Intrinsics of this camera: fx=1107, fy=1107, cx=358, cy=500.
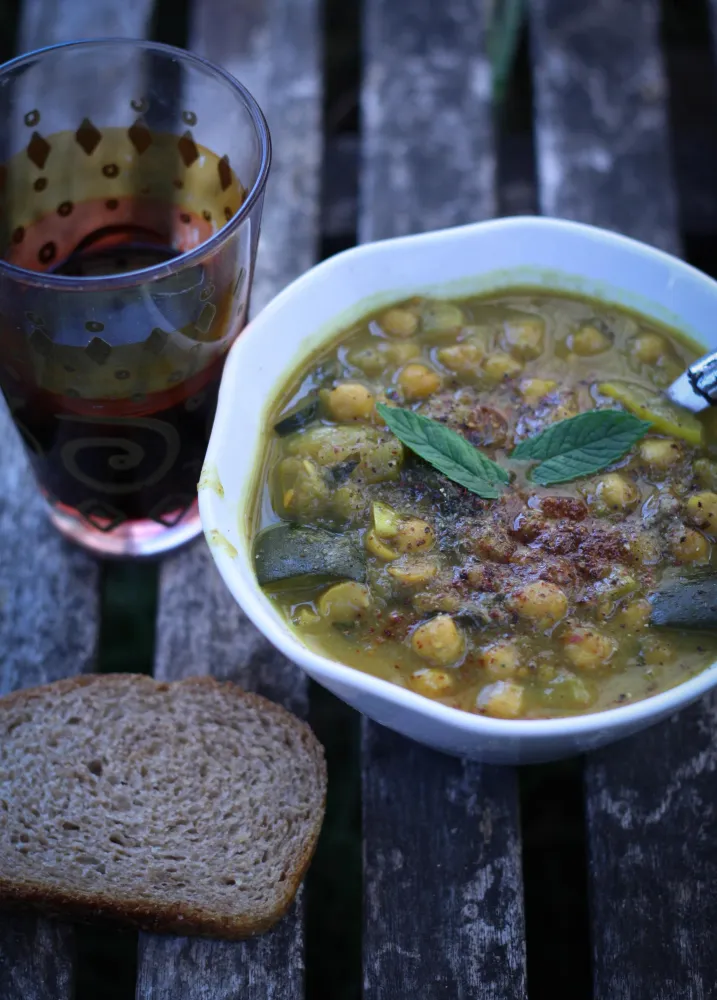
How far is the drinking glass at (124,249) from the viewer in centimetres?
228

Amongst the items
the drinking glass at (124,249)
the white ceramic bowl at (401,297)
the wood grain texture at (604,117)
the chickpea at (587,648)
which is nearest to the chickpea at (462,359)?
the white ceramic bowl at (401,297)

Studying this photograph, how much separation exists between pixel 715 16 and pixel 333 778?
2.69 metres

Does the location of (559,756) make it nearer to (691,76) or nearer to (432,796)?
(432,796)

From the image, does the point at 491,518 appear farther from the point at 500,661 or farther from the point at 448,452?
the point at 500,661

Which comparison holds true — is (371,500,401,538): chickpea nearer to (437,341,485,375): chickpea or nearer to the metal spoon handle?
(437,341,485,375): chickpea

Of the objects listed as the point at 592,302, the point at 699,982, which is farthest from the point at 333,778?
the point at 592,302

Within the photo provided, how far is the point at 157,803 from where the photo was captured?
8.00 feet

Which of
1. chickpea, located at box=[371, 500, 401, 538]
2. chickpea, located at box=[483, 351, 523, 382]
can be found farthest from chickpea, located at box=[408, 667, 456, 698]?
chickpea, located at box=[483, 351, 523, 382]

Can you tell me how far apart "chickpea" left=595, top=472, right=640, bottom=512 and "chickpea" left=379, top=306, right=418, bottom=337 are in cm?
61

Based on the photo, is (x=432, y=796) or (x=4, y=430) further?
(x=4, y=430)

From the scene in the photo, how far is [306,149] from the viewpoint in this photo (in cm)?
336

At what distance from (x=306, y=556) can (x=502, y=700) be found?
50 centimetres

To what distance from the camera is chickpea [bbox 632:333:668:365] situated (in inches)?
103

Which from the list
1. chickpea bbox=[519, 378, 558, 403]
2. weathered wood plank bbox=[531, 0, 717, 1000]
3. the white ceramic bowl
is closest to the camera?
the white ceramic bowl
